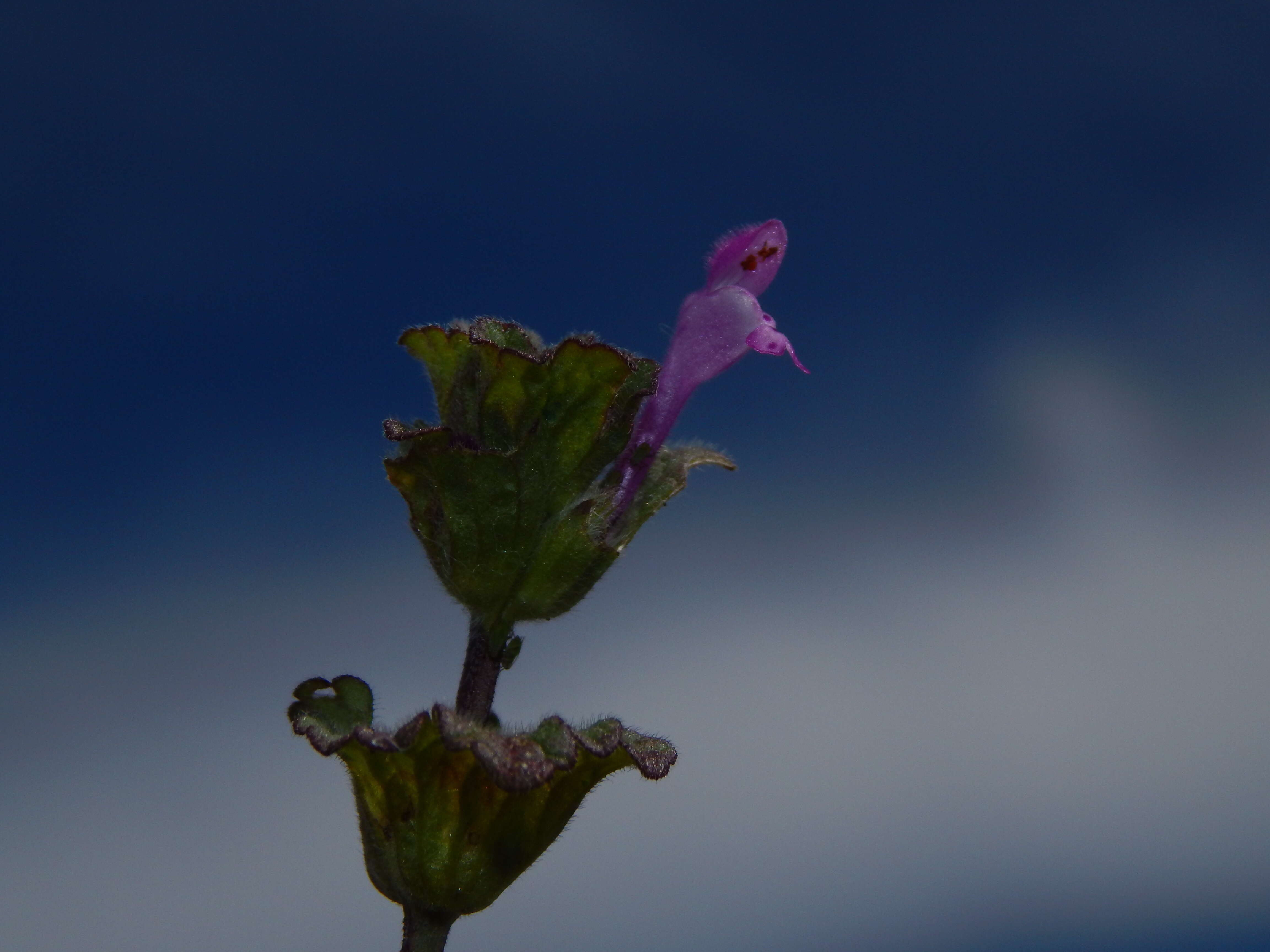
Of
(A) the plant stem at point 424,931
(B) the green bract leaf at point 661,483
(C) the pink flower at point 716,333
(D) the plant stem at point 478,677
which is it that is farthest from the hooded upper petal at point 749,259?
(A) the plant stem at point 424,931

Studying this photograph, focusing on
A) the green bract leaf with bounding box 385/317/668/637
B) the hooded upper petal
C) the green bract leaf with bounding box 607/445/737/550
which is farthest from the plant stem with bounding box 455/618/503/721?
the hooded upper petal

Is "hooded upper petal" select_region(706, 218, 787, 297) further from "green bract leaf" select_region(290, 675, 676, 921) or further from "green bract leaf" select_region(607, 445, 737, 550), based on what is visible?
"green bract leaf" select_region(290, 675, 676, 921)

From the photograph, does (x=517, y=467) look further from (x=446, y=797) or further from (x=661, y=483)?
(x=446, y=797)

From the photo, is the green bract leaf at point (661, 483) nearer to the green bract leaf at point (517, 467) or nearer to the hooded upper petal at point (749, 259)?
the green bract leaf at point (517, 467)

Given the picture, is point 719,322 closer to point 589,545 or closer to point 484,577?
point 589,545

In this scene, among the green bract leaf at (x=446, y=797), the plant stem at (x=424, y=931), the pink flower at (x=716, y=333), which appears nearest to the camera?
the green bract leaf at (x=446, y=797)

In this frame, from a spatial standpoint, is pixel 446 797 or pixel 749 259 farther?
pixel 749 259

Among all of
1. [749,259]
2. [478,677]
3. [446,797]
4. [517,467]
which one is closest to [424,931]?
[446,797]

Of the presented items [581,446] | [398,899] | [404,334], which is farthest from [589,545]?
[398,899]
